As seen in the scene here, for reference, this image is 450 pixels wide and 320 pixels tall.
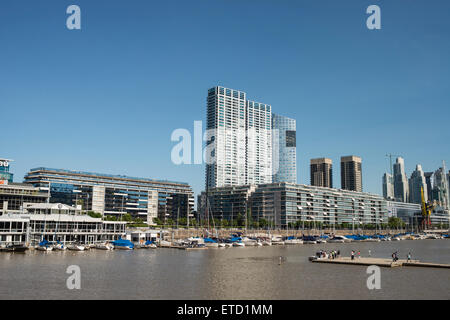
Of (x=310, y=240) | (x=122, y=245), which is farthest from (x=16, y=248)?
(x=310, y=240)

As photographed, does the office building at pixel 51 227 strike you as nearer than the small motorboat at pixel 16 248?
No

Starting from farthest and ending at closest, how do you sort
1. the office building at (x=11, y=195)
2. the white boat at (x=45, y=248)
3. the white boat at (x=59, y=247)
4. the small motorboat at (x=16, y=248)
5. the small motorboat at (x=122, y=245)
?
the office building at (x=11, y=195) < the small motorboat at (x=122, y=245) < the white boat at (x=59, y=247) < the white boat at (x=45, y=248) < the small motorboat at (x=16, y=248)

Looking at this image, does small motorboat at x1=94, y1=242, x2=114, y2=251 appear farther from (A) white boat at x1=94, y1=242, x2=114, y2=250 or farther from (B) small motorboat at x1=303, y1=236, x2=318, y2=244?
(B) small motorboat at x1=303, y1=236, x2=318, y2=244

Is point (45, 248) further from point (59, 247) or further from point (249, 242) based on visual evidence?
point (249, 242)

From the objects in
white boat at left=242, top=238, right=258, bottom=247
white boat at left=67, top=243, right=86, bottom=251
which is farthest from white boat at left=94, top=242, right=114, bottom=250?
white boat at left=242, top=238, right=258, bottom=247

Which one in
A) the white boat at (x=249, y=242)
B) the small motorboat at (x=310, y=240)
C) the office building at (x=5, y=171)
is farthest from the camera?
the small motorboat at (x=310, y=240)

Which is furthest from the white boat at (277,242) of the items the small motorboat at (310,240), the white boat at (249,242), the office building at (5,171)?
the office building at (5,171)

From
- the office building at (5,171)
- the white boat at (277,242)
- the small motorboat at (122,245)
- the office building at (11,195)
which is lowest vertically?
the white boat at (277,242)

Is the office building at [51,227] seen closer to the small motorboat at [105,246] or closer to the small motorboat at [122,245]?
the small motorboat at [105,246]

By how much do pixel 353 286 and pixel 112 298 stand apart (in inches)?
1191

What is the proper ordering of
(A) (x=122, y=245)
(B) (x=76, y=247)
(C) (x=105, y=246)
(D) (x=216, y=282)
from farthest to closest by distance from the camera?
(A) (x=122, y=245) < (C) (x=105, y=246) < (B) (x=76, y=247) < (D) (x=216, y=282)

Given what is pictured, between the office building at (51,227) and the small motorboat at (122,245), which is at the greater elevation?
the office building at (51,227)

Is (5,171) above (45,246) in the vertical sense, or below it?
above
